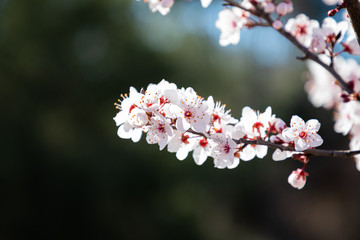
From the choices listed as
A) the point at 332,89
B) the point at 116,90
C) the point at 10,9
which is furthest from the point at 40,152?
the point at 332,89

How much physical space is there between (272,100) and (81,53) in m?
4.59

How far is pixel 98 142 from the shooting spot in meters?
5.00

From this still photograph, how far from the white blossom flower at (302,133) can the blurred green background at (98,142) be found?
4176mm

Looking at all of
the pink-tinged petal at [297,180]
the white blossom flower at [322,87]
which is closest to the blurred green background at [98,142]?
the white blossom flower at [322,87]

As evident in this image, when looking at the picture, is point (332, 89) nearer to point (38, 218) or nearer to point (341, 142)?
point (38, 218)

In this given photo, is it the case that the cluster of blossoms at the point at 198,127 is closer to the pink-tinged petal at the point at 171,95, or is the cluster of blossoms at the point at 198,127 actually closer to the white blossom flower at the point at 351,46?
the pink-tinged petal at the point at 171,95

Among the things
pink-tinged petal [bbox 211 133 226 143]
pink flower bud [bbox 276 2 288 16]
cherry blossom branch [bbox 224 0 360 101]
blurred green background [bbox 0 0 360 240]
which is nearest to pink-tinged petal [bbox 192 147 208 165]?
pink-tinged petal [bbox 211 133 226 143]

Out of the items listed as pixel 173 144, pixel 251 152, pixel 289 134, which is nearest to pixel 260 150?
pixel 251 152

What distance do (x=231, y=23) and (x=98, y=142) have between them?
402cm

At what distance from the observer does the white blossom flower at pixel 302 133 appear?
0.82m

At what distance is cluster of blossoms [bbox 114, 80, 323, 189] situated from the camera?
787 millimetres

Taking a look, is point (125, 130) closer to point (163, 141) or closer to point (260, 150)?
point (163, 141)

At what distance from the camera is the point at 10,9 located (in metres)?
4.97

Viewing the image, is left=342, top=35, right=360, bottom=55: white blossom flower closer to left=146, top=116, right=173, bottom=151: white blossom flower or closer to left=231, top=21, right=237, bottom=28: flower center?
left=231, top=21, right=237, bottom=28: flower center
